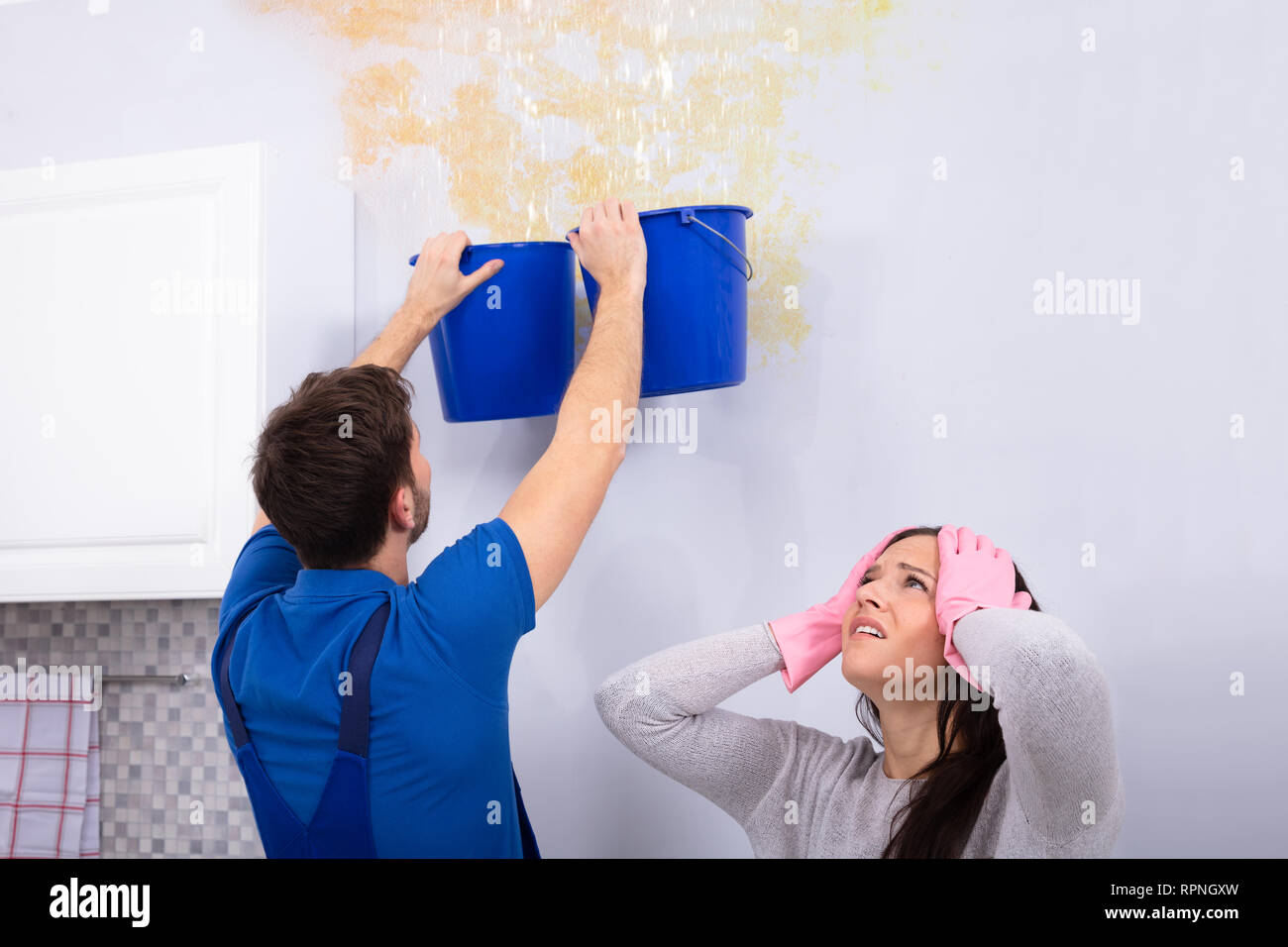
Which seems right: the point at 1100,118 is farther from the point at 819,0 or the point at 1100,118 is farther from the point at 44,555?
the point at 44,555

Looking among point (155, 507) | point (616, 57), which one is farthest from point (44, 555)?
point (616, 57)

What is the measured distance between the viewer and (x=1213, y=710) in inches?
65.0

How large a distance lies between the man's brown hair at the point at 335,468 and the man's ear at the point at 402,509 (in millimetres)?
12

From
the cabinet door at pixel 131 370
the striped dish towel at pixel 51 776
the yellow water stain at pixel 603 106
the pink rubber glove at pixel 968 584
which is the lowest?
the striped dish towel at pixel 51 776

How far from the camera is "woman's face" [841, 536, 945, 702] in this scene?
139cm

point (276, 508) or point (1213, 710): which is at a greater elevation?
point (276, 508)

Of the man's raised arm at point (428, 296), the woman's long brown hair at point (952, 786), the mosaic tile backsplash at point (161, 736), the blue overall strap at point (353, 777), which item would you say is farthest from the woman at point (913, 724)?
the mosaic tile backsplash at point (161, 736)

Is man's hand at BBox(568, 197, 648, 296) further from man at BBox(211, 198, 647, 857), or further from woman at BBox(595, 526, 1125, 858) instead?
woman at BBox(595, 526, 1125, 858)

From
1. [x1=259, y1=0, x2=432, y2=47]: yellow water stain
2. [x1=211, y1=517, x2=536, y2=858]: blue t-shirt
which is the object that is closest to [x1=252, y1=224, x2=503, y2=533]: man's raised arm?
[x1=211, y1=517, x2=536, y2=858]: blue t-shirt

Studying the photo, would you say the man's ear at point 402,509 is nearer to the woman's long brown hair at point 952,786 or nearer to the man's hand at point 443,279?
the man's hand at point 443,279

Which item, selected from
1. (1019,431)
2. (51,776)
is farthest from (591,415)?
(51,776)

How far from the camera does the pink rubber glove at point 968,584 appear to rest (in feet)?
4.33
